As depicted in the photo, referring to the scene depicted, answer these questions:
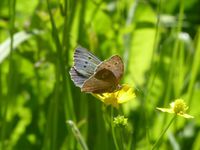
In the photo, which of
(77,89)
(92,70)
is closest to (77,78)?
(92,70)

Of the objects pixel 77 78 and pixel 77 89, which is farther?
pixel 77 89

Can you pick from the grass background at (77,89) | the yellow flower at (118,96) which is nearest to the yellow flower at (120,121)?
the yellow flower at (118,96)

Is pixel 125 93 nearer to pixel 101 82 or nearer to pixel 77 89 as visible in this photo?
pixel 101 82

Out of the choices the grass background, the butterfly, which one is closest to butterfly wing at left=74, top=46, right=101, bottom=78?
the butterfly

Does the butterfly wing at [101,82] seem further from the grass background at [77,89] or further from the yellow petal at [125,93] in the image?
the grass background at [77,89]

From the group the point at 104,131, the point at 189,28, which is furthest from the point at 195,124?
the point at 189,28

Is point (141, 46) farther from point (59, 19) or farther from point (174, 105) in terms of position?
point (174, 105)

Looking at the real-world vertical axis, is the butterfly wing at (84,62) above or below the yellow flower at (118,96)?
above
